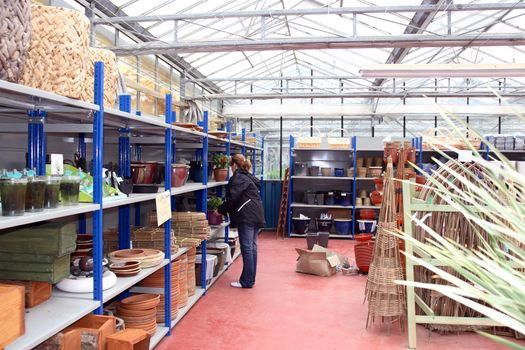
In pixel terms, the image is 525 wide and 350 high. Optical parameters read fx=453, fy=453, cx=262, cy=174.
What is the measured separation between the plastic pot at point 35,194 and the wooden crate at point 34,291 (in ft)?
1.86

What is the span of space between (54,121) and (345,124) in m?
10.2

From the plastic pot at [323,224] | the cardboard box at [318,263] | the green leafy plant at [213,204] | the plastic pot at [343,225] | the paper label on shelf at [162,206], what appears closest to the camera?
the paper label on shelf at [162,206]

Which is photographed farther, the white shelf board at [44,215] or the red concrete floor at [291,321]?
the red concrete floor at [291,321]

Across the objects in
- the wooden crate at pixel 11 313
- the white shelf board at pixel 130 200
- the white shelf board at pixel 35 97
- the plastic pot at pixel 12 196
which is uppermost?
the white shelf board at pixel 35 97

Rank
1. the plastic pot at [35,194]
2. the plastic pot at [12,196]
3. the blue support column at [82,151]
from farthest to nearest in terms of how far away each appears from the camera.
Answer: the blue support column at [82,151]
the plastic pot at [35,194]
the plastic pot at [12,196]

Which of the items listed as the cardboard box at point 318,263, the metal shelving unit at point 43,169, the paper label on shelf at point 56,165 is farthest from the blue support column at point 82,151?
the cardboard box at point 318,263

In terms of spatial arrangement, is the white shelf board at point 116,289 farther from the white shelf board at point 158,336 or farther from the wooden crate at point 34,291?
the white shelf board at point 158,336

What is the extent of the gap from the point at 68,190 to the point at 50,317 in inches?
26.4

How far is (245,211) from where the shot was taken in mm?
A: 5379

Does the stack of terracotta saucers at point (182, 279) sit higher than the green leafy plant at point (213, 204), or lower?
lower

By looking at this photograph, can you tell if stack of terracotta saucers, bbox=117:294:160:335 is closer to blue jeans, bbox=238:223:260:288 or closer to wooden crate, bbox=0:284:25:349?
wooden crate, bbox=0:284:25:349

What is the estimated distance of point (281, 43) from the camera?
5781 millimetres

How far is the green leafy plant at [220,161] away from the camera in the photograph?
6160 mm

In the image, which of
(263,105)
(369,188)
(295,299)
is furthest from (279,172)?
(295,299)
